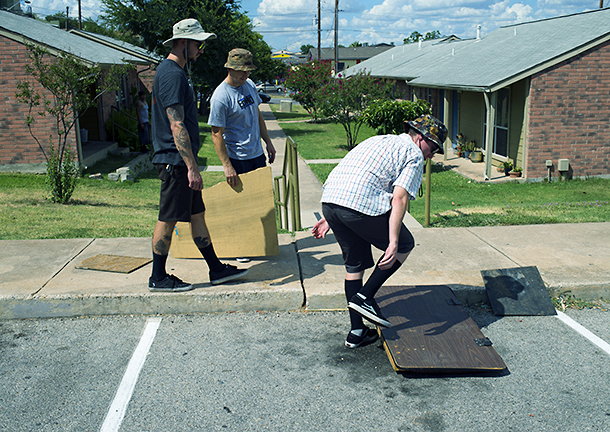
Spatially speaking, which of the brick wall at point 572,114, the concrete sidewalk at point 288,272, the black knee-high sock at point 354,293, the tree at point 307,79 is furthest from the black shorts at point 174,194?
the tree at point 307,79

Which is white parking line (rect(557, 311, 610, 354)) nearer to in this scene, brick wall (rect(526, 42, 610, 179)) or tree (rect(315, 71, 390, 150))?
brick wall (rect(526, 42, 610, 179))

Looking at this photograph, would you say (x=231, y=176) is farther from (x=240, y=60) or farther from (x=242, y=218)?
(x=240, y=60)

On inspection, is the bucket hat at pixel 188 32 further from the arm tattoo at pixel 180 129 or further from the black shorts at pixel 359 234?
the black shorts at pixel 359 234

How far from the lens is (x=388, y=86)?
20188mm

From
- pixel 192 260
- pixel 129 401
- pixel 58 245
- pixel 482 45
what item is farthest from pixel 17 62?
pixel 482 45

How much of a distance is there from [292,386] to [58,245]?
A: 3.55 meters

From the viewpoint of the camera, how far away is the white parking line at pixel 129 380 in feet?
9.61

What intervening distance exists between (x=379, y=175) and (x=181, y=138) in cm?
159

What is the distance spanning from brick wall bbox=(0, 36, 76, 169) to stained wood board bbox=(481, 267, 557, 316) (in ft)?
35.4

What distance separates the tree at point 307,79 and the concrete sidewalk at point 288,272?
82.3 feet

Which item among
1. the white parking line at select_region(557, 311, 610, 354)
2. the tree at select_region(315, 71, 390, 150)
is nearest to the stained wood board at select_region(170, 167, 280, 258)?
the white parking line at select_region(557, 311, 610, 354)

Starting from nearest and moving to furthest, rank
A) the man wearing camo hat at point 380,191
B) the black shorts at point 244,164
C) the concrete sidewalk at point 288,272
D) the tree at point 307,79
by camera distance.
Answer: the man wearing camo hat at point 380,191
the concrete sidewalk at point 288,272
the black shorts at point 244,164
the tree at point 307,79

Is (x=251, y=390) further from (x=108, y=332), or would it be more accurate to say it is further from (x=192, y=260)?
(x=192, y=260)

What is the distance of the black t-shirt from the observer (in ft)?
13.4
